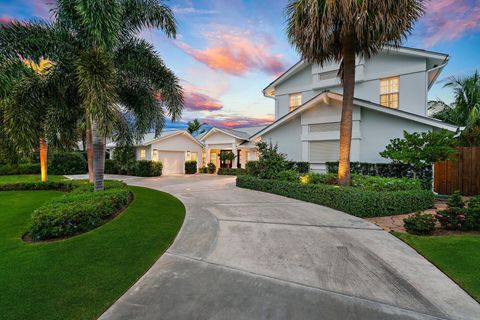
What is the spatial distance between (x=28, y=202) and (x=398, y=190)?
592 inches

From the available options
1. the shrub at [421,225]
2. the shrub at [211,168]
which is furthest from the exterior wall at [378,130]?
the shrub at [211,168]

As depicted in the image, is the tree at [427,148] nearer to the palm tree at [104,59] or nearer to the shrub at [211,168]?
the palm tree at [104,59]

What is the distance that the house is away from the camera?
11570 mm

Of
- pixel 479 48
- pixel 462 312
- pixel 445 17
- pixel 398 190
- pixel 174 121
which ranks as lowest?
pixel 462 312

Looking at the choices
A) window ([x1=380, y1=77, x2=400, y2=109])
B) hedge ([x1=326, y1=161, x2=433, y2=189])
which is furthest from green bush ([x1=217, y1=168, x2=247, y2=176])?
window ([x1=380, y1=77, x2=400, y2=109])

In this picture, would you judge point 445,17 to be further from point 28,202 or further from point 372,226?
point 28,202

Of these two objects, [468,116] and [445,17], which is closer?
[445,17]

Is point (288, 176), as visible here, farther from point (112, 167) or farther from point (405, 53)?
point (112, 167)

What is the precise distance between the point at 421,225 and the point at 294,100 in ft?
43.1

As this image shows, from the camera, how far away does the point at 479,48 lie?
12227 millimetres

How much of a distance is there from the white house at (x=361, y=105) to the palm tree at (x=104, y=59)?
787 centimetres

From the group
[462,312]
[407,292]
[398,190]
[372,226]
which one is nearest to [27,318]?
[407,292]

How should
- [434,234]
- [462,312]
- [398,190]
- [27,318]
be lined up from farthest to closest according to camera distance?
[398,190] → [434,234] → [462,312] → [27,318]

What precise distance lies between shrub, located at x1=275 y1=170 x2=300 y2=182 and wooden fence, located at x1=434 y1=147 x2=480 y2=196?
6.98 metres
